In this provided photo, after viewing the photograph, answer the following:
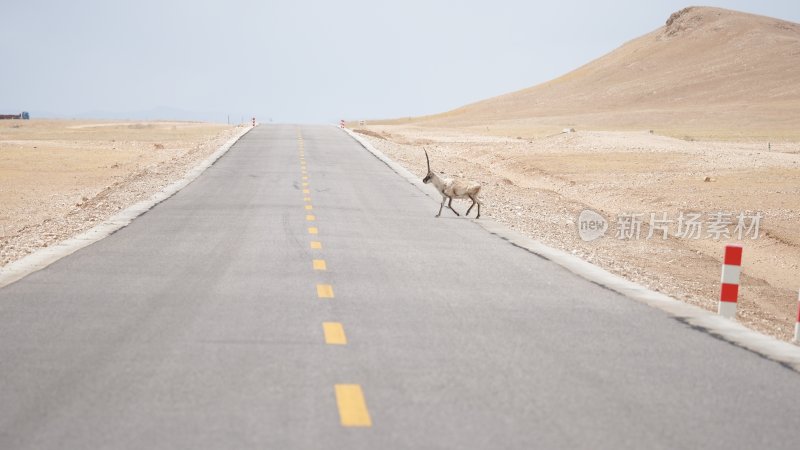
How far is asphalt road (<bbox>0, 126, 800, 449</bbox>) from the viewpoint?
19.2 feet

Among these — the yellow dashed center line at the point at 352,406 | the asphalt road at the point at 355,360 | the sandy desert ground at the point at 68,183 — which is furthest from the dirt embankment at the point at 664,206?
the sandy desert ground at the point at 68,183

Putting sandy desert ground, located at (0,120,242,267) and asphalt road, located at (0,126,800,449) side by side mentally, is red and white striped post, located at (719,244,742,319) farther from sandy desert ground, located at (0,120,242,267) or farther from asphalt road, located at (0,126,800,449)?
sandy desert ground, located at (0,120,242,267)

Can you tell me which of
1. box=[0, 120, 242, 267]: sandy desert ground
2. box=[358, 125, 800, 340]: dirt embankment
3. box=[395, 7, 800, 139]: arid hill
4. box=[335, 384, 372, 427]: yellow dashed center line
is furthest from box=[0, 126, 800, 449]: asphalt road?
box=[395, 7, 800, 139]: arid hill

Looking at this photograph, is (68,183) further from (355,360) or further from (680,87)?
(680,87)

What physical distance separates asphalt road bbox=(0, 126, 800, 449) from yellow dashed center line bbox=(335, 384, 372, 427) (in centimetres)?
2

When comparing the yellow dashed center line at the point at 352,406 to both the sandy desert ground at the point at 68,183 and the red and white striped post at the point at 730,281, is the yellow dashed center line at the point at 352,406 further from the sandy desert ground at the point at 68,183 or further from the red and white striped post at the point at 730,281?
the sandy desert ground at the point at 68,183

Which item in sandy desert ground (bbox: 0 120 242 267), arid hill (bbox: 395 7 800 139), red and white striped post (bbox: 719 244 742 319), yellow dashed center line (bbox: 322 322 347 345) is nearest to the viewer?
yellow dashed center line (bbox: 322 322 347 345)

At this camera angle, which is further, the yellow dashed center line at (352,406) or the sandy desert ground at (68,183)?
the sandy desert ground at (68,183)

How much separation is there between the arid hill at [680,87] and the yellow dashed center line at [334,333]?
2712 inches

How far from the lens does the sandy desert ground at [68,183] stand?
18.2 meters

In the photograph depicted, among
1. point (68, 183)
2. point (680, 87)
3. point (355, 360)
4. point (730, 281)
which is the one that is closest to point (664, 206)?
point (730, 281)

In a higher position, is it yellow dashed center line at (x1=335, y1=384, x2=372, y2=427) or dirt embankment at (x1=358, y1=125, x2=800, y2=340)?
yellow dashed center line at (x1=335, y1=384, x2=372, y2=427)

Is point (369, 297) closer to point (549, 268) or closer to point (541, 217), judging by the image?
point (549, 268)

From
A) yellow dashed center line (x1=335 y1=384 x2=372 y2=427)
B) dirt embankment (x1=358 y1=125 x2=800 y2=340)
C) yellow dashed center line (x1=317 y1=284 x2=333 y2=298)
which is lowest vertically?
dirt embankment (x1=358 y1=125 x2=800 y2=340)
